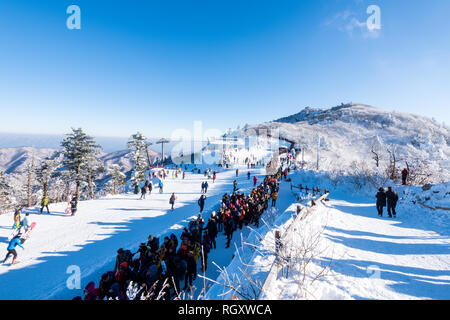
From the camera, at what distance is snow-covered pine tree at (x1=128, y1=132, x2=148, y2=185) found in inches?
1379

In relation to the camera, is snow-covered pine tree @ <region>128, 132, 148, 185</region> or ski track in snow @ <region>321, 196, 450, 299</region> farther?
snow-covered pine tree @ <region>128, 132, 148, 185</region>

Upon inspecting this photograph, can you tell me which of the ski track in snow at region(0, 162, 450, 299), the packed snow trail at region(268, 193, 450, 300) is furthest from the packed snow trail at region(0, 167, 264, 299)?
the packed snow trail at region(268, 193, 450, 300)

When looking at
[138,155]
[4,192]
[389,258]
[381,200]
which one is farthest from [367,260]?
[4,192]

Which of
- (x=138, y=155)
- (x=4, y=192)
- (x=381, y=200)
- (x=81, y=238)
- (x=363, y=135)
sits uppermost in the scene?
(x=363, y=135)

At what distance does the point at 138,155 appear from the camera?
120 ft

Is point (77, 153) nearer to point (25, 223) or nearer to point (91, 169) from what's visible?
point (91, 169)

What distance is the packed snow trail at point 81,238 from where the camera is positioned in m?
6.34

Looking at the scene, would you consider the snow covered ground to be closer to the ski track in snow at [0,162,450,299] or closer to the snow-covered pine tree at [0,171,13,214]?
the ski track in snow at [0,162,450,299]

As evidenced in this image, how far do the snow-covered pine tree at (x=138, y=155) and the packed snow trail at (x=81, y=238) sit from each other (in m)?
18.3

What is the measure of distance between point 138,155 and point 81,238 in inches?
1140

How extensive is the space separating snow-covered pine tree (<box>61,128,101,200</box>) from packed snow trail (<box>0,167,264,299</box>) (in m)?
14.8

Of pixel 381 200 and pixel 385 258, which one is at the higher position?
pixel 381 200

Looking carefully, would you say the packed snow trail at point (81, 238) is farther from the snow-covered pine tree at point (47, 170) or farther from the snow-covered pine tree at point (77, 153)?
the snow-covered pine tree at point (47, 170)

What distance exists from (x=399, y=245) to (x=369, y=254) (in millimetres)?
1833
